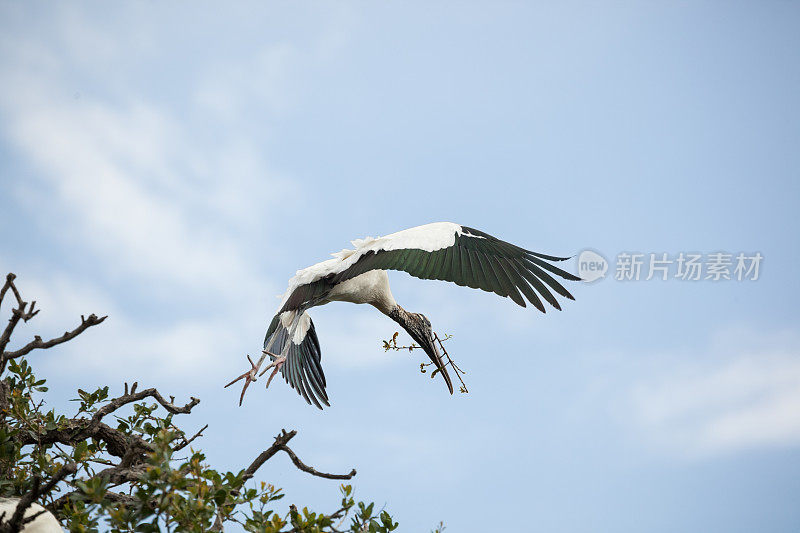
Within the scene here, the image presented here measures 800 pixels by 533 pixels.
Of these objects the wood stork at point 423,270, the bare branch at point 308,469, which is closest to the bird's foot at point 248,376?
the wood stork at point 423,270

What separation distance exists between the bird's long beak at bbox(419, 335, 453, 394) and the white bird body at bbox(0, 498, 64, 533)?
118 inches

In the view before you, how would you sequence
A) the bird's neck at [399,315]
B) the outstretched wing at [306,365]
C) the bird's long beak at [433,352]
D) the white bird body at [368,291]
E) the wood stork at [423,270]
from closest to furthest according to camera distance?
1. the wood stork at [423,270]
2. the white bird body at [368,291]
3. the bird's long beak at [433,352]
4. the bird's neck at [399,315]
5. the outstretched wing at [306,365]

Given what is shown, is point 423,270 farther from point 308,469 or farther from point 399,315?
Result: point 308,469

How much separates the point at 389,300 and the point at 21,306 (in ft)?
10.0

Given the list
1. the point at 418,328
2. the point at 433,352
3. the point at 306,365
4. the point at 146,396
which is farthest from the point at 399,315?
the point at 146,396

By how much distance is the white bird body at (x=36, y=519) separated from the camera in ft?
10.4

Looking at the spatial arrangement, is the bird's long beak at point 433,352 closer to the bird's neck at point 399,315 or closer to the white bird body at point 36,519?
the bird's neck at point 399,315

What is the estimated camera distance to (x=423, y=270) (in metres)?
4.57

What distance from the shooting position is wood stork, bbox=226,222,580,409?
14.8ft

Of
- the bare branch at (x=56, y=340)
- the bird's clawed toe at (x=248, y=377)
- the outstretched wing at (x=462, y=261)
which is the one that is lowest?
the bare branch at (x=56, y=340)

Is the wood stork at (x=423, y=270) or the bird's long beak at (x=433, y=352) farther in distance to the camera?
the bird's long beak at (x=433, y=352)

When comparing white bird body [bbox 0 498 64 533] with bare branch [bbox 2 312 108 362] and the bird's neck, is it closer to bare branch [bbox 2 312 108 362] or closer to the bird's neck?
bare branch [bbox 2 312 108 362]

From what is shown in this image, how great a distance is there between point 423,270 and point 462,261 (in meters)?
0.28

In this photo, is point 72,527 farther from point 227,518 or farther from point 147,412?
point 147,412
